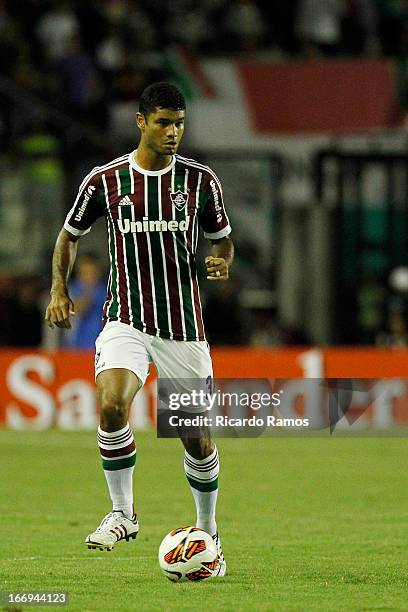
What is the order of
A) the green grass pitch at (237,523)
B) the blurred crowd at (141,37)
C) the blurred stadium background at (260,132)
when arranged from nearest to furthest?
the green grass pitch at (237,523)
the blurred stadium background at (260,132)
the blurred crowd at (141,37)

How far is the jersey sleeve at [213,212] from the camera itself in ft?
24.5

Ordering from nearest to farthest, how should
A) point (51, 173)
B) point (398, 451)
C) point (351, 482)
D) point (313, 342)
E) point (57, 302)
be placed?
point (57, 302) → point (351, 482) → point (398, 451) → point (51, 173) → point (313, 342)

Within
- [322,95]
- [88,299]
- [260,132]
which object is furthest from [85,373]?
[322,95]

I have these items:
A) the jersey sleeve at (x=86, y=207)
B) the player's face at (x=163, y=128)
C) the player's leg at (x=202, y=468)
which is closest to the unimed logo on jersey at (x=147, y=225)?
the jersey sleeve at (x=86, y=207)

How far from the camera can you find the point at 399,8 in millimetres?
21312

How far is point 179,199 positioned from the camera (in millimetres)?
7348

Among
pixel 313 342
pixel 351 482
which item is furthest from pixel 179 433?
pixel 313 342

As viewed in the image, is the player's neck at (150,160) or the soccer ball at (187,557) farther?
the player's neck at (150,160)

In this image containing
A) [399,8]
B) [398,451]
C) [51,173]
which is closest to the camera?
[398,451]

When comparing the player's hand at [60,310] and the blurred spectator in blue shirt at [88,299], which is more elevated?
the player's hand at [60,310]

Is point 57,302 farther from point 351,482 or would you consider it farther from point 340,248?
point 340,248

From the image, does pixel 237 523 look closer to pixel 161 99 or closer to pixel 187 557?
pixel 187 557

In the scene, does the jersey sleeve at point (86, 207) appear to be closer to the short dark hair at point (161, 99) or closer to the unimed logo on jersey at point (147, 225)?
the unimed logo on jersey at point (147, 225)

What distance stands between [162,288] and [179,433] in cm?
69
